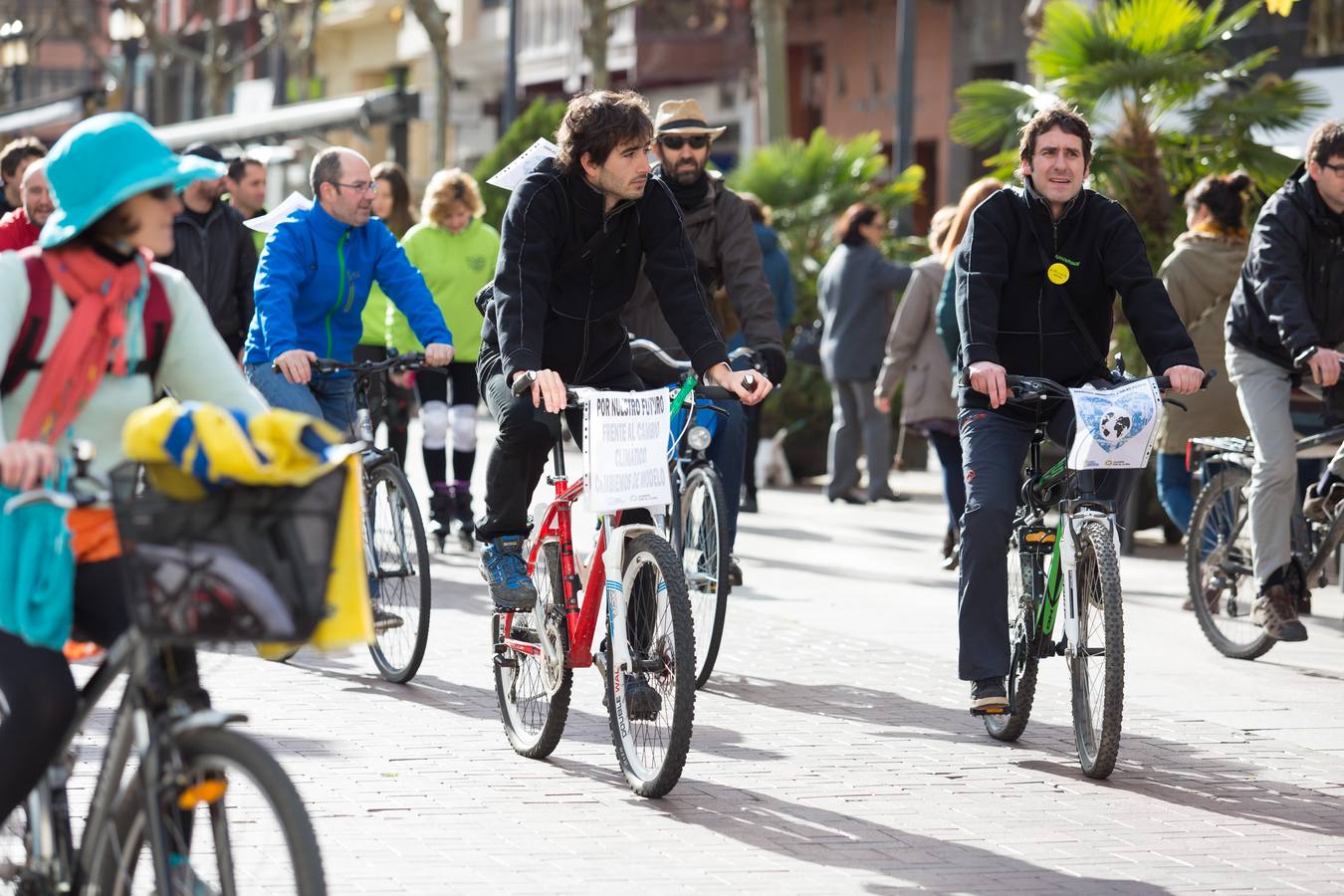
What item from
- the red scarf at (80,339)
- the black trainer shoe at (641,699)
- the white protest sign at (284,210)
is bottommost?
the black trainer shoe at (641,699)

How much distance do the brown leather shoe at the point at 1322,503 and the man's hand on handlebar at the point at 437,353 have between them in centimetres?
345

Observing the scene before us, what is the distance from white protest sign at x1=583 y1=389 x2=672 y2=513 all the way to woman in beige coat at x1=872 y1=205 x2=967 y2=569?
6.29m

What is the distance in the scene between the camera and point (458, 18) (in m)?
48.1

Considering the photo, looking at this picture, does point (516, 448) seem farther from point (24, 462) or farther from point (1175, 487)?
point (1175, 487)

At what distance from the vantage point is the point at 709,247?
948 centimetres

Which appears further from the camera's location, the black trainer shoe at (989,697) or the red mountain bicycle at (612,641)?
the black trainer shoe at (989,697)

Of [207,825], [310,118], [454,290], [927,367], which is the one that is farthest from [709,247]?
[310,118]

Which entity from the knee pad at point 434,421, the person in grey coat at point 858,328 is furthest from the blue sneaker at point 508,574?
the person in grey coat at point 858,328

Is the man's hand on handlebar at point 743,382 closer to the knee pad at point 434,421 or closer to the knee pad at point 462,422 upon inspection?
the knee pad at point 434,421

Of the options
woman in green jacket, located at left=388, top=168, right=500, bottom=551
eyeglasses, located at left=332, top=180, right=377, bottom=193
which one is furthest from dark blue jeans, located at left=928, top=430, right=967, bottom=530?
eyeglasses, located at left=332, top=180, right=377, bottom=193

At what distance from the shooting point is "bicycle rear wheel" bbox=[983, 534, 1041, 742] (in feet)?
23.4

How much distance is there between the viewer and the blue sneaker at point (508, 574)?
22.6ft

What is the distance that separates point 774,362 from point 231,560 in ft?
17.6

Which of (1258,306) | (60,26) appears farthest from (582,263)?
(60,26)
